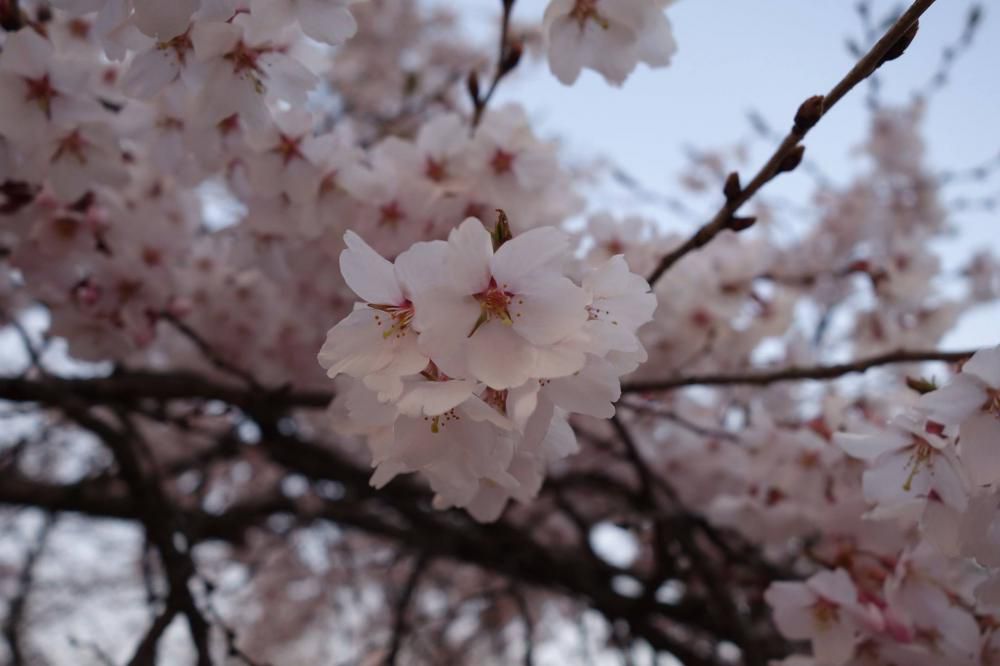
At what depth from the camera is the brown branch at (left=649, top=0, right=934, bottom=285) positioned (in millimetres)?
970

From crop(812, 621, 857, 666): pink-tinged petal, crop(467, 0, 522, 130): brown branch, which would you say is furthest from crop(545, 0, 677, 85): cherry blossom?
crop(812, 621, 857, 666): pink-tinged petal

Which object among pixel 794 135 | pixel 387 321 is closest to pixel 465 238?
pixel 387 321

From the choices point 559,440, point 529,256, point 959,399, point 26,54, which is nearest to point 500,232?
point 529,256

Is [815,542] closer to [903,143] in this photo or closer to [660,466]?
[660,466]

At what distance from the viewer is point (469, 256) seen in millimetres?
856

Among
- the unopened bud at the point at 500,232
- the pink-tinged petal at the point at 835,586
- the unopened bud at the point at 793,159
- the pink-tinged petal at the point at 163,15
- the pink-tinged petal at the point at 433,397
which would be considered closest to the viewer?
the pink-tinged petal at the point at 433,397

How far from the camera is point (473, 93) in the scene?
1648 mm

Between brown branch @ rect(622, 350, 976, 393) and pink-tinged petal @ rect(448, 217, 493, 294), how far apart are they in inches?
27.6

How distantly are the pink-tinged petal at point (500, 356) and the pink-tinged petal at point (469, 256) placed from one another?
5cm

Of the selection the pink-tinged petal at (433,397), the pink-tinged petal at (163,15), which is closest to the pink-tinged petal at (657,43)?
the pink-tinged petal at (163,15)

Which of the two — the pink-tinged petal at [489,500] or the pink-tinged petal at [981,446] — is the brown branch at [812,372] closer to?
the pink-tinged petal at [981,446]

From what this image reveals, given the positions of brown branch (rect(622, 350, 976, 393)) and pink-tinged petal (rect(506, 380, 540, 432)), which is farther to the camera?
brown branch (rect(622, 350, 976, 393))

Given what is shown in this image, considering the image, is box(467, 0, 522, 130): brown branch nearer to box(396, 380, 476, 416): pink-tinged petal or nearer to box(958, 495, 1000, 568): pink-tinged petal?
box(396, 380, 476, 416): pink-tinged petal

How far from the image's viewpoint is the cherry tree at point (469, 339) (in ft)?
2.96
